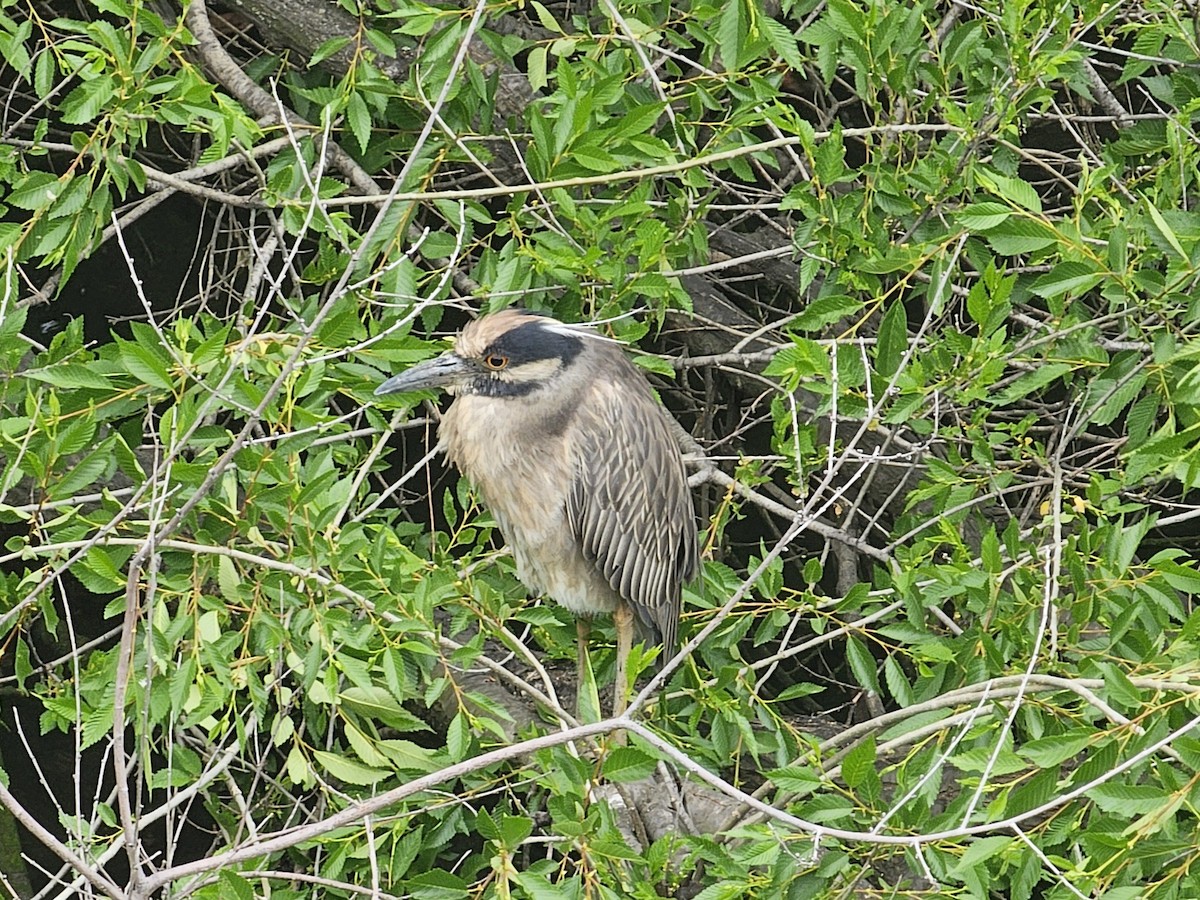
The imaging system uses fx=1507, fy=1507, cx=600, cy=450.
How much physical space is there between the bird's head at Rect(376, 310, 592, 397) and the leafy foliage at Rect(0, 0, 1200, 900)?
0.09 meters

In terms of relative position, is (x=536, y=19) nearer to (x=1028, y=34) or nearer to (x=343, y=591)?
(x=1028, y=34)

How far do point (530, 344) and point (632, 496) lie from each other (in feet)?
1.40

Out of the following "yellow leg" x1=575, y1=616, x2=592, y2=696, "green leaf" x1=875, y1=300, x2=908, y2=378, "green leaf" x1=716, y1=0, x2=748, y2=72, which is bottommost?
"yellow leg" x1=575, y1=616, x2=592, y2=696

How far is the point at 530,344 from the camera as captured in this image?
2.99m

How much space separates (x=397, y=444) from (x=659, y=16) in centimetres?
168

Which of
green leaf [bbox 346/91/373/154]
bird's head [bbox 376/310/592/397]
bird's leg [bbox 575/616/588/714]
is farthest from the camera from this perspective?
bird's leg [bbox 575/616/588/714]

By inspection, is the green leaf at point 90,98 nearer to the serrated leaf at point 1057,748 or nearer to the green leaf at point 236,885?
the green leaf at point 236,885

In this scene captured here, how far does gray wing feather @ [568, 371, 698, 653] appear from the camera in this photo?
3174 mm

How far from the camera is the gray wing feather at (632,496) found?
125 inches

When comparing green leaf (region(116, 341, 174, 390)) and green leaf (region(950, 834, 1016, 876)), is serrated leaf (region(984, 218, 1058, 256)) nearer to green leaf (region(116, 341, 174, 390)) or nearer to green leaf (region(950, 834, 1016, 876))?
green leaf (region(950, 834, 1016, 876))

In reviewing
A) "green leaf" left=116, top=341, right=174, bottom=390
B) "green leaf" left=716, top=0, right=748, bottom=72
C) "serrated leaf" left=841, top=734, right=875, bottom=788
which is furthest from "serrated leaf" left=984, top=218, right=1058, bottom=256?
"green leaf" left=116, top=341, right=174, bottom=390

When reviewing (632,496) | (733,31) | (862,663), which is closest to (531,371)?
(632,496)

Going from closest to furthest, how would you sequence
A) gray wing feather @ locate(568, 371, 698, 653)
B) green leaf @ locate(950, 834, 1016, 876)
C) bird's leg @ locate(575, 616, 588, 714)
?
1. green leaf @ locate(950, 834, 1016, 876)
2. gray wing feather @ locate(568, 371, 698, 653)
3. bird's leg @ locate(575, 616, 588, 714)

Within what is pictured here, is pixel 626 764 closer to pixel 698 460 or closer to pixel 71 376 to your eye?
pixel 71 376
